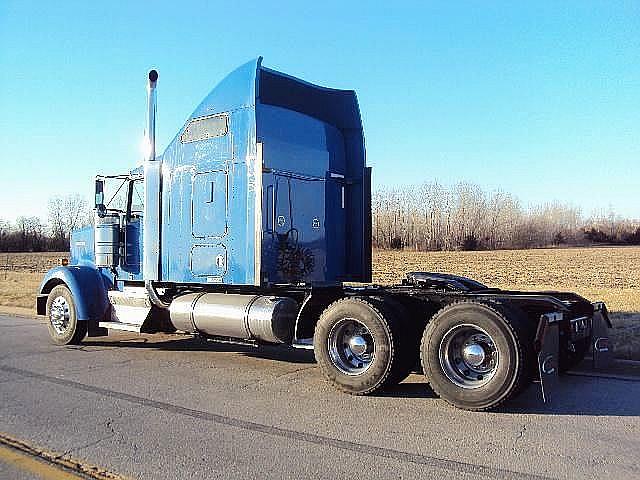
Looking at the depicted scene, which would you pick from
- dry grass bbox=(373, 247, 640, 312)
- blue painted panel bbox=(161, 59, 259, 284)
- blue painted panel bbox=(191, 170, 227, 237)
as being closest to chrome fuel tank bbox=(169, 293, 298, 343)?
blue painted panel bbox=(161, 59, 259, 284)

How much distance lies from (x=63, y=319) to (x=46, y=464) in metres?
6.50

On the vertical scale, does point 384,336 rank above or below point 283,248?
below

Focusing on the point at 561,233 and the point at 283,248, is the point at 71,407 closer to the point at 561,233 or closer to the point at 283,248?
the point at 283,248

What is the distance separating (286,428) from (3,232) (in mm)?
77959

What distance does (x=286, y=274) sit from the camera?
8.86 m

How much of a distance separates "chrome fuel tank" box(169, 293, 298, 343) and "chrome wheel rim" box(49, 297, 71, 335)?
7.86ft

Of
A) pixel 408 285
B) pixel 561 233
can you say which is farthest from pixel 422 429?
pixel 561 233

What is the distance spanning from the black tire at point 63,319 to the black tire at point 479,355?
6.35 metres

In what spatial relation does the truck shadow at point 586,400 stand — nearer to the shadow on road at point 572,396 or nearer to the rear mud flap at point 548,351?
the shadow on road at point 572,396

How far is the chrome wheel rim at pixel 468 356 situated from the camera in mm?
6398

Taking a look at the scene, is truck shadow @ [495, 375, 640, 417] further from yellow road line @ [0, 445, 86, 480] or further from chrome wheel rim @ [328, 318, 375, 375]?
yellow road line @ [0, 445, 86, 480]

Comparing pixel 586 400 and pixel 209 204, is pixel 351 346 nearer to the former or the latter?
pixel 586 400

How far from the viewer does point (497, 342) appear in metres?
6.18

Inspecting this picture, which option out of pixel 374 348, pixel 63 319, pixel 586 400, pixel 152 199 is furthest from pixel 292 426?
pixel 63 319
